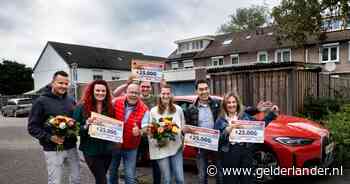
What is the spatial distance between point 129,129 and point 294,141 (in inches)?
115

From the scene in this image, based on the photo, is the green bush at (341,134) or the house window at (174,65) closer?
the green bush at (341,134)

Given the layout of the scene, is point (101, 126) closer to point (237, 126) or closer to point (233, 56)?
point (237, 126)

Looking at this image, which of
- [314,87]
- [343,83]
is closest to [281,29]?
[343,83]

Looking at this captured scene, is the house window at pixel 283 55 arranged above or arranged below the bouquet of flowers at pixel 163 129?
above

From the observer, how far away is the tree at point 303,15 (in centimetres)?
1595

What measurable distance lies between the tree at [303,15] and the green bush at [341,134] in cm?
828

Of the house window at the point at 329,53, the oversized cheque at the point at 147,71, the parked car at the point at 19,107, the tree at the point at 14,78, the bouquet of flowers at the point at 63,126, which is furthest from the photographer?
the tree at the point at 14,78

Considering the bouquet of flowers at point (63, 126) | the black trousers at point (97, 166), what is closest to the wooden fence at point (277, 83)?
the black trousers at point (97, 166)

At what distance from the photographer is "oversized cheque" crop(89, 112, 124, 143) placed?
3822 millimetres

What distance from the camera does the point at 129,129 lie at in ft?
13.8

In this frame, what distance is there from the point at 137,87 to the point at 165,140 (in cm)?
84

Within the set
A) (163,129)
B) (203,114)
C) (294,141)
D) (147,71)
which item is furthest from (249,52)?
(163,129)

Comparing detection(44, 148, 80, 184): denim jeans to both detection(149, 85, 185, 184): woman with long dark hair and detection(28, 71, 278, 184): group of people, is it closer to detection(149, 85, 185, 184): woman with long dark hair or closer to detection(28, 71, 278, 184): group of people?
detection(28, 71, 278, 184): group of people

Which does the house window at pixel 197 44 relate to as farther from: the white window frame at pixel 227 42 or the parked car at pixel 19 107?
the parked car at pixel 19 107
